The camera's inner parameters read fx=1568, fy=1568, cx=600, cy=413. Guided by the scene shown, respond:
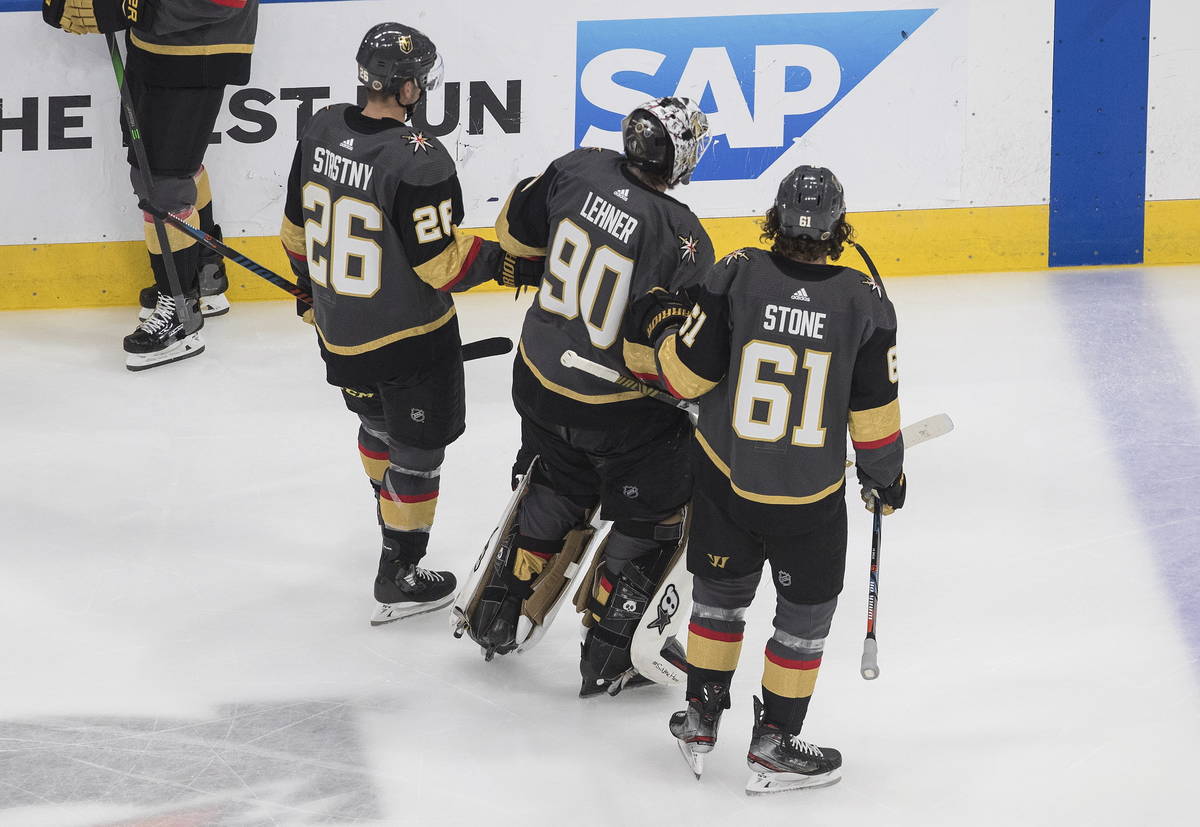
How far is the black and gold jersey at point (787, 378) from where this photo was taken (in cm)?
256

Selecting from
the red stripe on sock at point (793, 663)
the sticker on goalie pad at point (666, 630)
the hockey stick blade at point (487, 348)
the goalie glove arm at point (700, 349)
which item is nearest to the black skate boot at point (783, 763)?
the red stripe on sock at point (793, 663)

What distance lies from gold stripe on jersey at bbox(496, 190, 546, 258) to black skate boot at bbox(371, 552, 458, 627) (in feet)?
2.66

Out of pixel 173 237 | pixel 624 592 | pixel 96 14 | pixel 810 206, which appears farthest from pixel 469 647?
pixel 96 14

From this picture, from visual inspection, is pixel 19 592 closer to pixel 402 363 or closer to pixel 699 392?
pixel 402 363

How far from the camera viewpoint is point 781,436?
2631 millimetres

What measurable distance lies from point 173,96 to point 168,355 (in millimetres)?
812

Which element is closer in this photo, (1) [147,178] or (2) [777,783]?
(2) [777,783]

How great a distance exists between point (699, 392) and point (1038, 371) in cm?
231

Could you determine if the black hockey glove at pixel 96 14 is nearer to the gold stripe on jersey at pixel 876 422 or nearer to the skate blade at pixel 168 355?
the skate blade at pixel 168 355

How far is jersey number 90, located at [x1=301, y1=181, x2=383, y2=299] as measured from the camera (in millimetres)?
3131

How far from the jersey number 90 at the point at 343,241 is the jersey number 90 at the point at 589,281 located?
0.40 m

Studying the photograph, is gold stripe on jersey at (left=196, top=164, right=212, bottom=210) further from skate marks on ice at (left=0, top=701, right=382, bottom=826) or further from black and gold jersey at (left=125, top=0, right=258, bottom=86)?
skate marks on ice at (left=0, top=701, right=382, bottom=826)

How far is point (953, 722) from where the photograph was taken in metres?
3.05

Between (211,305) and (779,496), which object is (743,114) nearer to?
(211,305)
